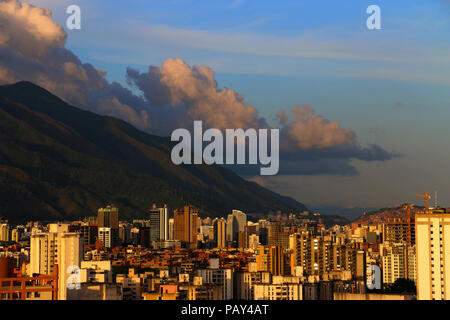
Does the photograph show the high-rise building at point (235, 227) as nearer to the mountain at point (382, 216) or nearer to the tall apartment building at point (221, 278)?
the mountain at point (382, 216)

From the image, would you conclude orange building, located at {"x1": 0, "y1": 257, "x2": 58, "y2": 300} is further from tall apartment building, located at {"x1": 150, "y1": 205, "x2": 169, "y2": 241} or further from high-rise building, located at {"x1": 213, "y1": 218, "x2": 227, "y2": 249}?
tall apartment building, located at {"x1": 150, "y1": 205, "x2": 169, "y2": 241}

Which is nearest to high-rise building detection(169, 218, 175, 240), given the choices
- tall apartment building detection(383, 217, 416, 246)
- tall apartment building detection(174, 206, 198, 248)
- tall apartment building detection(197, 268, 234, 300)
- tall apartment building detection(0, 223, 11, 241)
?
tall apartment building detection(174, 206, 198, 248)

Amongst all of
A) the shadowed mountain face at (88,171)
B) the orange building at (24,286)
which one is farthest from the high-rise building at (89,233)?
the orange building at (24,286)

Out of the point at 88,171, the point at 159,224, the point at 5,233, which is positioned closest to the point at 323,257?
the point at 5,233

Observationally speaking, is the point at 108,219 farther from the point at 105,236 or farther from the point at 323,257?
the point at 323,257

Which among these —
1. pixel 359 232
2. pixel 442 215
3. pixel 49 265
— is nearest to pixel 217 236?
pixel 359 232
